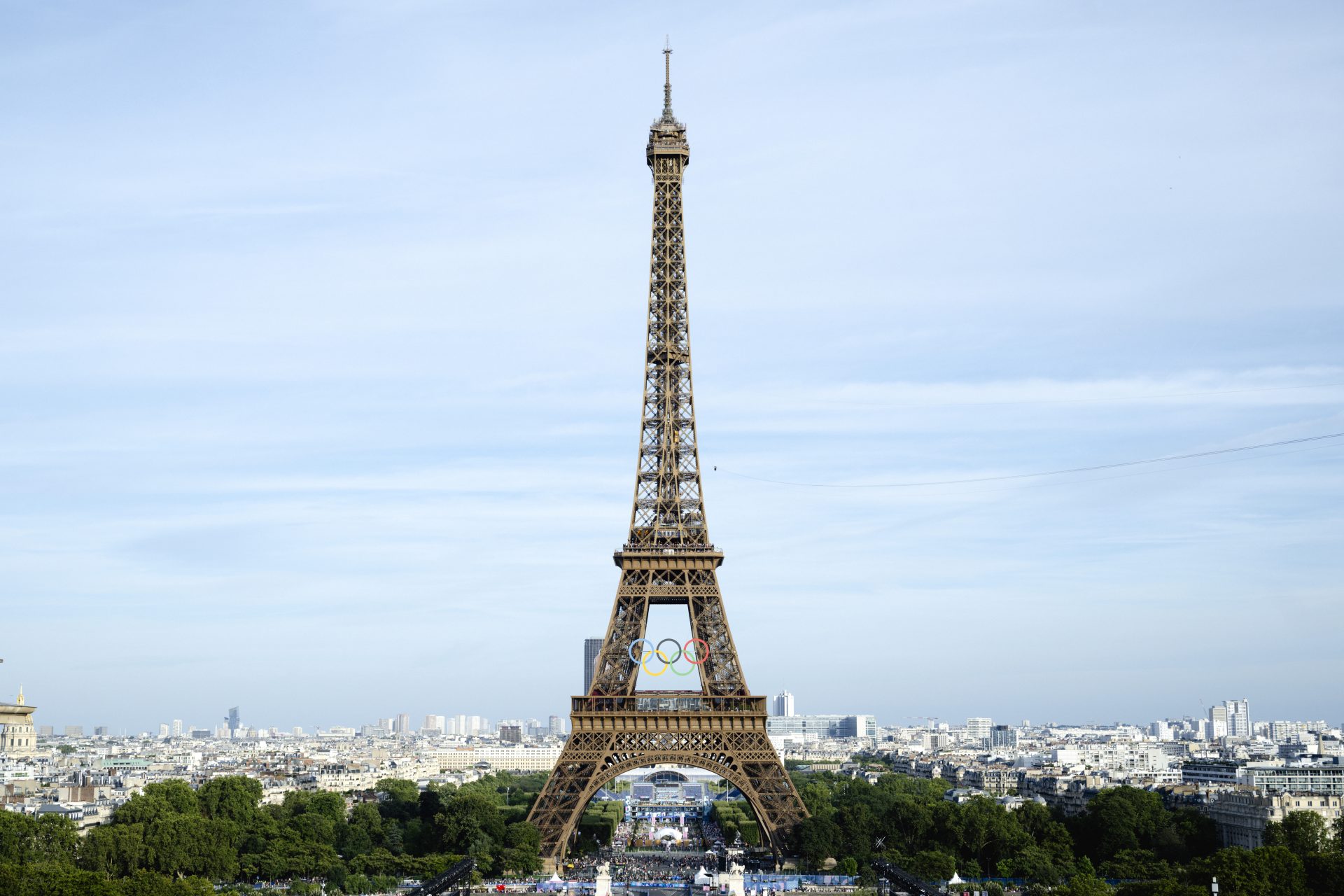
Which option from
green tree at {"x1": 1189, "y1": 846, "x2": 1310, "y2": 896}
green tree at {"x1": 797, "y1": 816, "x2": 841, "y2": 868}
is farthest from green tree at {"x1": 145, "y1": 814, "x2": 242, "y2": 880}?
green tree at {"x1": 1189, "y1": 846, "x2": 1310, "y2": 896}

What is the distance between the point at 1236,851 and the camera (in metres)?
72.6

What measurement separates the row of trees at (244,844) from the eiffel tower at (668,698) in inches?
222

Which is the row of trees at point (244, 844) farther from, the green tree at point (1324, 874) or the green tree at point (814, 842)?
the green tree at point (1324, 874)

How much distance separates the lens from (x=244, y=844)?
320ft

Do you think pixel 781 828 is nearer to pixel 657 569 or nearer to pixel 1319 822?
pixel 657 569

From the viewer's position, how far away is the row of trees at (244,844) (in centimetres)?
7531

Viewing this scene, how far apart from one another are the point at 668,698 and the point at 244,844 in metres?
29.6

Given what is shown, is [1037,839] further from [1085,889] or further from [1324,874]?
[1324,874]

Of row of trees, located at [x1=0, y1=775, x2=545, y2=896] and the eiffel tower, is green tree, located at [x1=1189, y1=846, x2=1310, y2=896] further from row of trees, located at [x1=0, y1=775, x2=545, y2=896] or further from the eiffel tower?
row of trees, located at [x1=0, y1=775, x2=545, y2=896]

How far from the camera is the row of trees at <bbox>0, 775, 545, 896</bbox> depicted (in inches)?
2965

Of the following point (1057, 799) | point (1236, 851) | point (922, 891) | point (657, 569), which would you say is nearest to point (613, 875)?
point (657, 569)

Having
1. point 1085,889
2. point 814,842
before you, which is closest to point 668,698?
point 814,842

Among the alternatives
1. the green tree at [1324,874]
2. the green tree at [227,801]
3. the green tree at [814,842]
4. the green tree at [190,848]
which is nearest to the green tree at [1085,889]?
the green tree at [1324,874]

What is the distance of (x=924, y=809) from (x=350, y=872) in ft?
129
